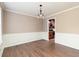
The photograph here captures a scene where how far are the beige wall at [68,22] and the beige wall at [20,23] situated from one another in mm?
1988

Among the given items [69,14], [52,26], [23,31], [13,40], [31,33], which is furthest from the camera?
[52,26]

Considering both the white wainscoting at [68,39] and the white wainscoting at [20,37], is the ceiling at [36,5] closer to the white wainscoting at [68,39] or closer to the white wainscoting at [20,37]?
the white wainscoting at [68,39]

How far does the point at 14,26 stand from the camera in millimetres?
5594

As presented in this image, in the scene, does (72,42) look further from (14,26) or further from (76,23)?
(14,26)

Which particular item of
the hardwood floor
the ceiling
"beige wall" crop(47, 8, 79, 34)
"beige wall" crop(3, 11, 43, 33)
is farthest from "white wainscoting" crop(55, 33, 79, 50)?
"beige wall" crop(3, 11, 43, 33)

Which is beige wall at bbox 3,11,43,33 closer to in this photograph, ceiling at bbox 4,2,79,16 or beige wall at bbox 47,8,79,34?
ceiling at bbox 4,2,79,16

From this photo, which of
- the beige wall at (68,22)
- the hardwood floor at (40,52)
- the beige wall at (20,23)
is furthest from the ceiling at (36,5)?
the hardwood floor at (40,52)

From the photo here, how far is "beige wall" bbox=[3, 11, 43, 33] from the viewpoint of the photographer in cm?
523

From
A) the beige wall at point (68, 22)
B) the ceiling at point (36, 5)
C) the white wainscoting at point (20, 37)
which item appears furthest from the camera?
the white wainscoting at point (20, 37)

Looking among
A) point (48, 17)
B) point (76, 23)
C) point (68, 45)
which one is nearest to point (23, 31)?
point (48, 17)

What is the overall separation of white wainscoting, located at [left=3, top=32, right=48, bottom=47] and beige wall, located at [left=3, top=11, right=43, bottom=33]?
0.29 meters

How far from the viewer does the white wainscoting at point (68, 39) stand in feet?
14.9

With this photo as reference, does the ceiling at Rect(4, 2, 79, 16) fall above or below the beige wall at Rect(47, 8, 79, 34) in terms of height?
above

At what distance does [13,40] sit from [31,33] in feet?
5.97
